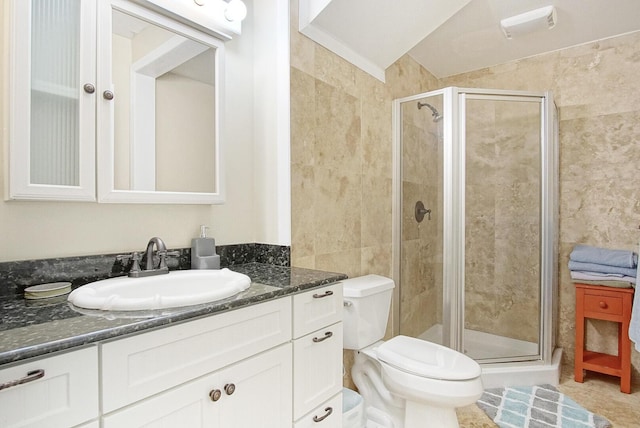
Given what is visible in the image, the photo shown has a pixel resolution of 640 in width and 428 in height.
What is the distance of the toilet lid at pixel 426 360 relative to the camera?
59.3 inches

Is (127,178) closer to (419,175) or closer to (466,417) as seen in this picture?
(419,175)

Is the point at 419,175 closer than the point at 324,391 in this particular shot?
No

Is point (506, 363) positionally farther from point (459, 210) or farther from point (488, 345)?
point (459, 210)

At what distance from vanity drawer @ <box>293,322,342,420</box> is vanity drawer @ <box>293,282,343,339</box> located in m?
0.03

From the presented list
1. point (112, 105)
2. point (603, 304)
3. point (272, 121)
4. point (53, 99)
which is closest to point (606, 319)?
point (603, 304)

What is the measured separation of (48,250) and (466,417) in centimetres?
211

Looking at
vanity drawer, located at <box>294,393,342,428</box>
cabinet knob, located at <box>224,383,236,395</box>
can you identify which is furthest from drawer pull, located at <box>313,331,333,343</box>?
cabinet knob, located at <box>224,383,236,395</box>

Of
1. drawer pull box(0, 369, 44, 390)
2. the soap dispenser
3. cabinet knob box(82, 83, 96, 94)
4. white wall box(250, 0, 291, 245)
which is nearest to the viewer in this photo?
drawer pull box(0, 369, 44, 390)

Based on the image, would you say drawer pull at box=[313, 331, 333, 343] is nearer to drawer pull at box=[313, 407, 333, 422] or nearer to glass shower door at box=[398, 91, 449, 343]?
drawer pull at box=[313, 407, 333, 422]

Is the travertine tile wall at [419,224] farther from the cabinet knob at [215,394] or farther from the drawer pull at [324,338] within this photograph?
the cabinet knob at [215,394]

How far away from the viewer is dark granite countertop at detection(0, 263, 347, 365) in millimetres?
696

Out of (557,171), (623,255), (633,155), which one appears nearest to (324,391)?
(623,255)

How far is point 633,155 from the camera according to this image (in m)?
2.37

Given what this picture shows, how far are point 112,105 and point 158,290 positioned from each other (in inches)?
26.4
